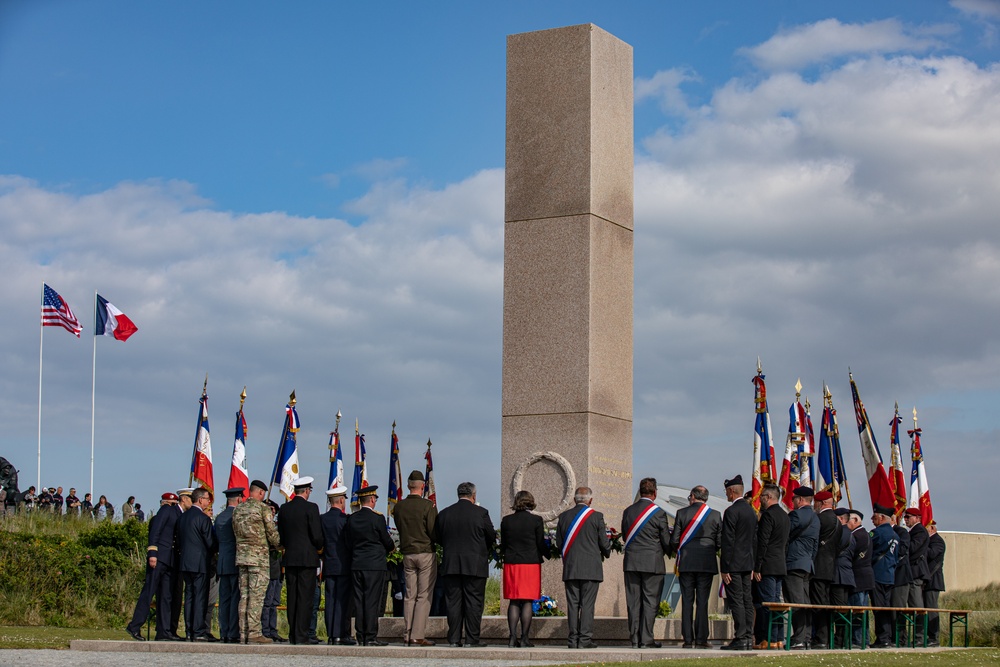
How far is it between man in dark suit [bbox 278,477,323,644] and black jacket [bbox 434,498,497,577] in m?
1.38

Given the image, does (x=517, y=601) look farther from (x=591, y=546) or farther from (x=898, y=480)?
(x=898, y=480)

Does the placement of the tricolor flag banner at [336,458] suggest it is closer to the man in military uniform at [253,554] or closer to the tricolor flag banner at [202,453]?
the tricolor flag banner at [202,453]

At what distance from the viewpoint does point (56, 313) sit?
1359 inches

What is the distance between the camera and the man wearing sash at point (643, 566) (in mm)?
13859

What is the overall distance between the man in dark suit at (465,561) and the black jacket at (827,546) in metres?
3.61

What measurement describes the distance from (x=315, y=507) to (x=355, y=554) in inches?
28.0

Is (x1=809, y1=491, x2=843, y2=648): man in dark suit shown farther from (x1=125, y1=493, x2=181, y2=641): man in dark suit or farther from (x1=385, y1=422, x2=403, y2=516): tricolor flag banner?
(x1=385, y1=422, x2=403, y2=516): tricolor flag banner

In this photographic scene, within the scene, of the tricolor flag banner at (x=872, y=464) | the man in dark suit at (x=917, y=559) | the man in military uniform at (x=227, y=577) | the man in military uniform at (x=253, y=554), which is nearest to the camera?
the man in military uniform at (x=253, y=554)

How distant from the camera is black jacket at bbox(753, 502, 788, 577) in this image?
1380 cm

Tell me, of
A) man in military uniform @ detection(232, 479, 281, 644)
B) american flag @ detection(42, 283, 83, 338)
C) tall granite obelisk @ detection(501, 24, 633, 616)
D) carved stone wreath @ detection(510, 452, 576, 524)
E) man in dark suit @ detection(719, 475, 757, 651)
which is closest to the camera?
man in dark suit @ detection(719, 475, 757, 651)

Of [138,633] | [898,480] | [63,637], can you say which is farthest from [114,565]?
[898,480]

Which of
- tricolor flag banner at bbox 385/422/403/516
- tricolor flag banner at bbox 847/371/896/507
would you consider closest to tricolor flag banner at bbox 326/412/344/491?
tricolor flag banner at bbox 385/422/403/516

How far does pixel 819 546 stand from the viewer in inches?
585

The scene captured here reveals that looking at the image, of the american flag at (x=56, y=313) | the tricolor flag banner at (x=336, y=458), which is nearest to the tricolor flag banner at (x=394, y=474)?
the tricolor flag banner at (x=336, y=458)
